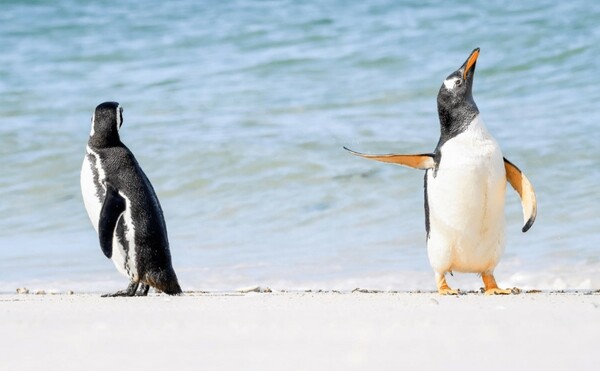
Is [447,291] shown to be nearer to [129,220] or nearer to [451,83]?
[451,83]

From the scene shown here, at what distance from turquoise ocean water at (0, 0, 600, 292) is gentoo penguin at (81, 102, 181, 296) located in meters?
0.85

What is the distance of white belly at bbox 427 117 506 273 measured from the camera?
5.32m

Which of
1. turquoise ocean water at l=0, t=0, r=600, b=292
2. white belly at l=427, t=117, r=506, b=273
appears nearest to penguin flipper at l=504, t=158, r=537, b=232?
white belly at l=427, t=117, r=506, b=273

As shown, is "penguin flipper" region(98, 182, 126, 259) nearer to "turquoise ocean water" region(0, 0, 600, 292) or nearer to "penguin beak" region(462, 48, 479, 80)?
"turquoise ocean water" region(0, 0, 600, 292)

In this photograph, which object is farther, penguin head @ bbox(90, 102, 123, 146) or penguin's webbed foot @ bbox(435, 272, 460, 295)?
penguin head @ bbox(90, 102, 123, 146)

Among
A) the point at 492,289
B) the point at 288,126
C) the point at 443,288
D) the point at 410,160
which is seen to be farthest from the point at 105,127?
the point at 288,126

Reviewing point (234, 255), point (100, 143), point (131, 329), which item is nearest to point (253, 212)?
point (234, 255)

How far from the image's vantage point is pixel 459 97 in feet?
17.8

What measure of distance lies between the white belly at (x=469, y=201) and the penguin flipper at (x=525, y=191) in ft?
0.37

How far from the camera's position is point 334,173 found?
914 cm

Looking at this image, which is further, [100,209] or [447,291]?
[100,209]

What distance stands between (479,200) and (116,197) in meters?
1.55

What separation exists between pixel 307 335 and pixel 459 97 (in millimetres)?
1822

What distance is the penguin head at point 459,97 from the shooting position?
212 inches
